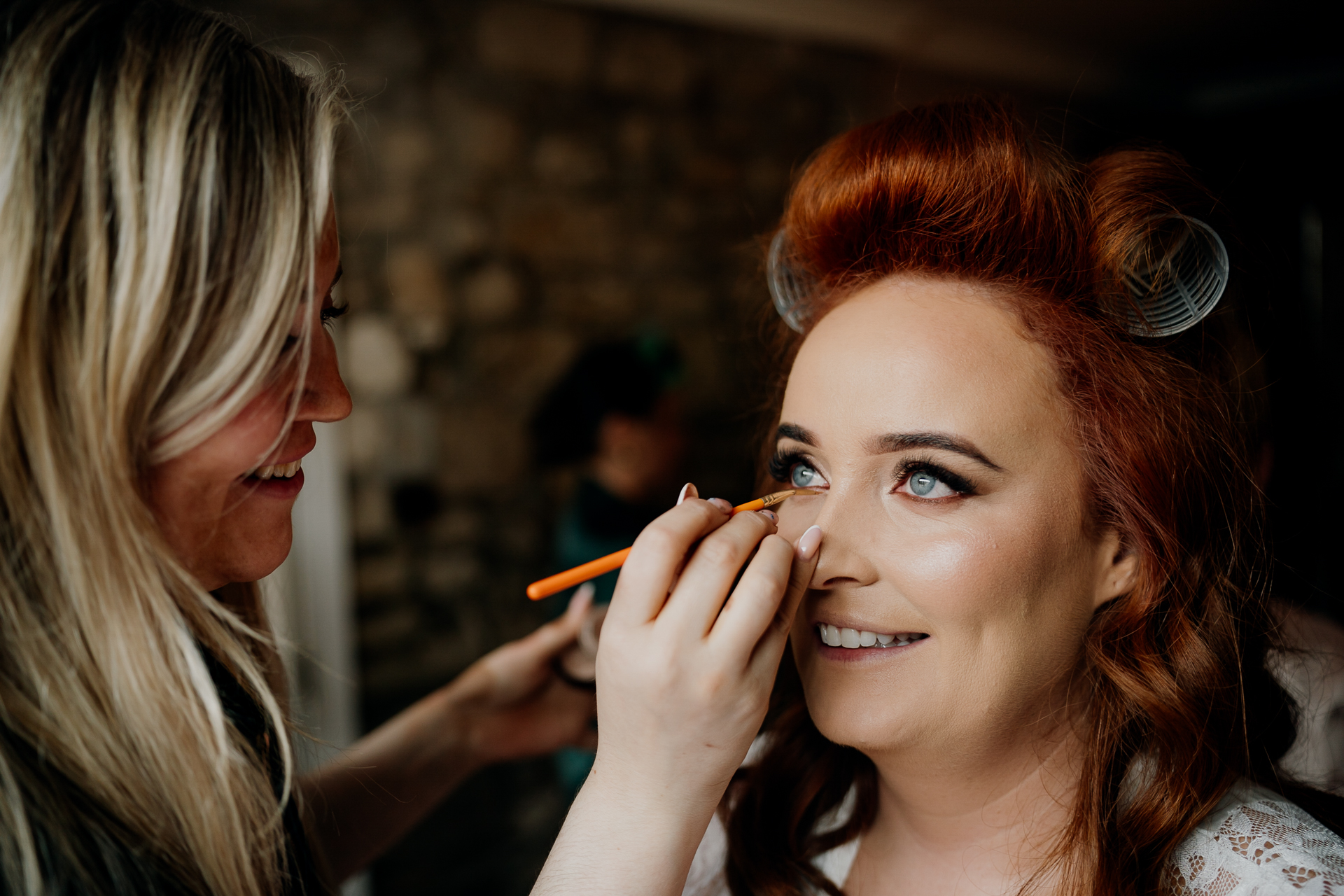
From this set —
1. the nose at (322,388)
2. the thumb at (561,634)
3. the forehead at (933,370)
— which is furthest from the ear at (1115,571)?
the nose at (322,388)

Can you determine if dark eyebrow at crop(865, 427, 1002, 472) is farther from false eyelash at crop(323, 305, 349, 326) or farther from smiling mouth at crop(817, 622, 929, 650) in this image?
false eyelash at crop(323, 305, 349, 326)

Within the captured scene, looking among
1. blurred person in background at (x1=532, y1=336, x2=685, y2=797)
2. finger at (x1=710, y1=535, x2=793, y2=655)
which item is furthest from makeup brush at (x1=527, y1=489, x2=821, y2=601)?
blurred person in background at (x1=532, y1=336, x2=685, y2=797)

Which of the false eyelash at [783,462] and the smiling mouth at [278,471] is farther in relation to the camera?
the false eyelash at [783,462]

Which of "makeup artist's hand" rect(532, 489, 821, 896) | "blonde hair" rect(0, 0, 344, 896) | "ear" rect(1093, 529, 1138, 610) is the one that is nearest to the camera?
"blonde hair" rect(0, 0, 344, 896)

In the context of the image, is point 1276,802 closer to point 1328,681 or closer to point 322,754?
point 1328,681

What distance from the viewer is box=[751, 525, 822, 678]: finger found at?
0.84 meters

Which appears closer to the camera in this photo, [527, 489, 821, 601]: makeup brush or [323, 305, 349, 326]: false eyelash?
[527, 489, 821, 601]: makeup brush

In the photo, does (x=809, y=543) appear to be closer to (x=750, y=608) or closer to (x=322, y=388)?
(x=750, y=608)

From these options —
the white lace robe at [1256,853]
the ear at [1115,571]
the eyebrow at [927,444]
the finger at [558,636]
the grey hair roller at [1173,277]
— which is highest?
the grey hair roller at [1173,277]

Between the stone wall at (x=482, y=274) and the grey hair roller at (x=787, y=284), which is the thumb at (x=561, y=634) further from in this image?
the stone wall at (x=482, y=274)

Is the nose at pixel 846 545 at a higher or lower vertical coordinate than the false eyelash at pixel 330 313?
lower

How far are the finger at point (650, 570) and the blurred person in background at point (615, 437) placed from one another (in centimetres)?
168

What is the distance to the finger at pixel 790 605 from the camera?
2.75ft

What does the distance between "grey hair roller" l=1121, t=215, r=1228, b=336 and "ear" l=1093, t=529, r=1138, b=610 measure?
0.26m
